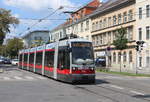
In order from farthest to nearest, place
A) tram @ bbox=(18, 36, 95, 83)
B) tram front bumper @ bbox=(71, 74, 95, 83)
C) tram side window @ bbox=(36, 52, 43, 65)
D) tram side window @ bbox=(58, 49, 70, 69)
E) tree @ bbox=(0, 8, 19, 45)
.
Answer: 1. tree @ bbox=(0, 8, 19, 45)
2. tram side window @ bbox=(36, 52, 43, 65)
3. tram side window @ bbox=(58, 49, 70, 69)
4. tram @ bbox=(18, 36, 95, 83)
5. tram front bumper @ bbox=(71, 74, 95, 83)

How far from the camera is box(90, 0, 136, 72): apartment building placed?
61.6 metres

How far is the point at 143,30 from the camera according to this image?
58.1 metres

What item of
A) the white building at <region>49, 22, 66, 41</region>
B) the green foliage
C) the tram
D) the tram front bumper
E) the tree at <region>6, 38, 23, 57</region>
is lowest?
the tram front bumper

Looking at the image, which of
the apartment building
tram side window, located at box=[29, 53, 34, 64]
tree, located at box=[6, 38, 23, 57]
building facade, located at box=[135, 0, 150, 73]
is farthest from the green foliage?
tree, located at box=[6, 38, 23, 57]

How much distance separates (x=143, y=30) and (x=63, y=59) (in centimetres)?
3504

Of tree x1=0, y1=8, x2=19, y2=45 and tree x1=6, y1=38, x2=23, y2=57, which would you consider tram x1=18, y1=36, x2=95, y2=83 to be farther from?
tree x1=6, y1=38, x2=23, y2=57

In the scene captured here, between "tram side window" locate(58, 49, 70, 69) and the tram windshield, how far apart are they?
21.8 inches

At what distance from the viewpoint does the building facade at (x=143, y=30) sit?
5672 centimetres

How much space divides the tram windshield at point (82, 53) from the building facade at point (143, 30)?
105 feet

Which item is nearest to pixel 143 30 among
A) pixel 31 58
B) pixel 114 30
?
pixel 114 30

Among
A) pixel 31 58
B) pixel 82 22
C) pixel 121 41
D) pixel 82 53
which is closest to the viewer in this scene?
pixel 82 53

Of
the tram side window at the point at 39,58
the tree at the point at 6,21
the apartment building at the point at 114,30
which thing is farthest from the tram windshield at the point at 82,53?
the tree at the point at 6,21

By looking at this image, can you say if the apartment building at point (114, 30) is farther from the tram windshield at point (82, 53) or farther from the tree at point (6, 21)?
the tram windshield at point (82, 53)

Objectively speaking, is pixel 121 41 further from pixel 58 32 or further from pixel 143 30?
pixel 58 32
